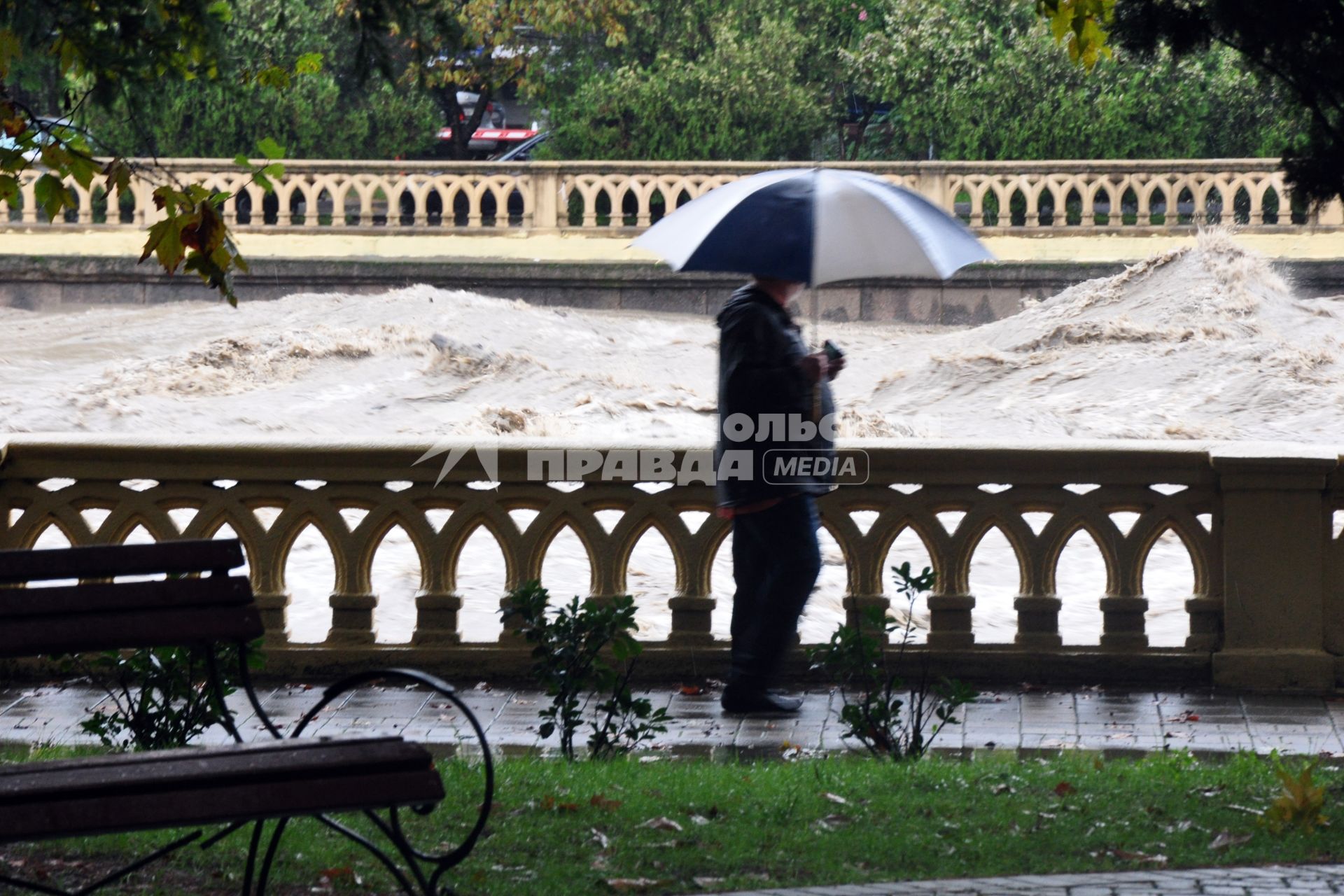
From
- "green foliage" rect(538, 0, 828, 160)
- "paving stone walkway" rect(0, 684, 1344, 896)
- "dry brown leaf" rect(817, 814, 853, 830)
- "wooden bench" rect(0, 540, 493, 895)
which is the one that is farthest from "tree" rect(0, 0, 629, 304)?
"green foliage" rect(538, 0, 828, 160)

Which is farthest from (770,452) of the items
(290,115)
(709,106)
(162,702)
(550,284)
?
(290,115)

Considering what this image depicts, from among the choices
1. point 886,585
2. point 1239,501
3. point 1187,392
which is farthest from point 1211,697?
point 1187,392

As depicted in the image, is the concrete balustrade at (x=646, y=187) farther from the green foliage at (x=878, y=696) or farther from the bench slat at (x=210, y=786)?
the bench slat at (x=210, y=786)

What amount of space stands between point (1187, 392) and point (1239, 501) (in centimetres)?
906

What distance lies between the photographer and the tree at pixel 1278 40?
519cm

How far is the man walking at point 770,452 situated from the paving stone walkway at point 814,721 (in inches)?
13.4

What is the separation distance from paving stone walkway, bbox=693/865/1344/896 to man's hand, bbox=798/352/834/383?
2261 millimetres

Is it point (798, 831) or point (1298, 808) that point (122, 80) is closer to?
point (798, 831)

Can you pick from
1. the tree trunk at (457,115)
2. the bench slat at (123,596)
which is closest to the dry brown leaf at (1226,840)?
the bench slat at (123,596)

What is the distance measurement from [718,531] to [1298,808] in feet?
9.49

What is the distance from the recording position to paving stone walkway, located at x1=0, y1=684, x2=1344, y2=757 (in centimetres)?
609

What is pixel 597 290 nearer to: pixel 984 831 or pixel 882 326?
pixel 882 326

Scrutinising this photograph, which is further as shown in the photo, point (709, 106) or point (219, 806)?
point (709, 106)

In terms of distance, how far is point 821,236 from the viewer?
6.12 metres
